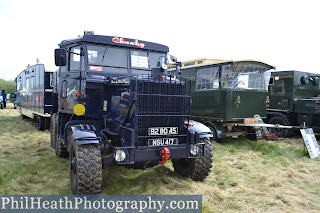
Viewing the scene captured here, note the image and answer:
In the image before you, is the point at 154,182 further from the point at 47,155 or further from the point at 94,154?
the point at 47,155

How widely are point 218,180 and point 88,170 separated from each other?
8.81 feet

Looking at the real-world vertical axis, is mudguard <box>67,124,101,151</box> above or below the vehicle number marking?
below

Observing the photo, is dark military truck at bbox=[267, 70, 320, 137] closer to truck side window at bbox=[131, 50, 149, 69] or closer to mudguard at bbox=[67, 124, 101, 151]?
truck side window at bbox=[131, 50, 149, 69]

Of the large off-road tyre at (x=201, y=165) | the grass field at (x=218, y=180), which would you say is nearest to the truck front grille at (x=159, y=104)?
the large off-road tyre at (x=201, y=165)

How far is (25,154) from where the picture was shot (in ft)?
21.8

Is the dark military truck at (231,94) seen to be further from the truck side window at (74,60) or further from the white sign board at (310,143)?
the truck side window at (74,60)

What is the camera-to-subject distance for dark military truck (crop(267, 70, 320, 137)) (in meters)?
10.0

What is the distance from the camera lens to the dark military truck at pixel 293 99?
1004 centimetres

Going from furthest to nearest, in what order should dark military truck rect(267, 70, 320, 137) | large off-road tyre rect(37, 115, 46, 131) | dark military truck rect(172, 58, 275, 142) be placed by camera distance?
large off-road tyre rect(37, 115, 46, 131), dark military truck rect(267, 70, 320, 137), dark military truck rect(172, 58, 275, 142)

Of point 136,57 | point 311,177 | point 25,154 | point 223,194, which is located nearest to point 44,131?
point 25,154

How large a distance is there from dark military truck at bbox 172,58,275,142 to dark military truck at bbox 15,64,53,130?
236 inches

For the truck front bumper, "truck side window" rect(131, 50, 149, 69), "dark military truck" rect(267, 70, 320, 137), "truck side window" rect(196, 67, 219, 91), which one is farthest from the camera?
"dark military truck" rect(267, 70, 320, 137)

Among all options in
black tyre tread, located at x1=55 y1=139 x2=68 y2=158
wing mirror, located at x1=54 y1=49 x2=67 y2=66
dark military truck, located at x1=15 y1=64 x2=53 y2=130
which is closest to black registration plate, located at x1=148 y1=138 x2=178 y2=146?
wing mirror, located at x1=54 y1=49 x2=67 y2=66

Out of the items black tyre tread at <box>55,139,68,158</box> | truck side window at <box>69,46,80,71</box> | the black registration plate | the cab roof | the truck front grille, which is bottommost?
black tyre tread at <box>55,139,68,158</box>
